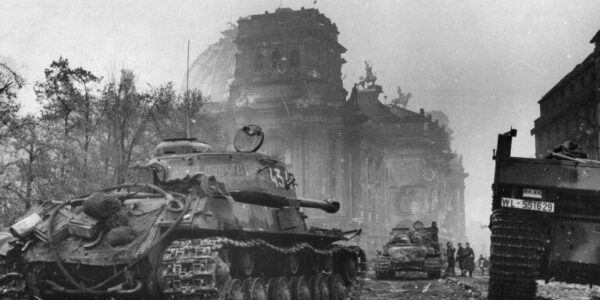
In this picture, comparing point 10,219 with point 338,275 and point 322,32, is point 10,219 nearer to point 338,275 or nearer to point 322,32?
point 338,275

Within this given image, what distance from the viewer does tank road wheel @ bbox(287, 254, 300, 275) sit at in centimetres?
1170

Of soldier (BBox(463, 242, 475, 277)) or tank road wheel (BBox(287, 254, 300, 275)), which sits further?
soldier (BBox(463, 242, 475, 277))

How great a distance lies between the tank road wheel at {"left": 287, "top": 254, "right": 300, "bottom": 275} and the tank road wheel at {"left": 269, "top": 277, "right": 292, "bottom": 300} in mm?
265

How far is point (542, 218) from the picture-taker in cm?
1116

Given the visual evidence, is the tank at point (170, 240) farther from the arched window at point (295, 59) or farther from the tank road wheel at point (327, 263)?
the arched window at point (295, 59)

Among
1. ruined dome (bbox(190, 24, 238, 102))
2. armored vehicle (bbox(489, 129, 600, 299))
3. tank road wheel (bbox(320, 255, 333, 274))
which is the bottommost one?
tank road wheel (bbox(320, 255, 333, 274))

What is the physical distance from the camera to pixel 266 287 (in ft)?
35.7

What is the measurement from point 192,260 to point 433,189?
200 feet

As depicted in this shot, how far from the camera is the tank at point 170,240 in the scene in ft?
29.0

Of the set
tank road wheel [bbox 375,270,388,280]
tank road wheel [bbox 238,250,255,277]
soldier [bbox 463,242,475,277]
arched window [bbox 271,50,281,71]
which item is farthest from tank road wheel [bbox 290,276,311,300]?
arched window [bbox 271,50,281,71]

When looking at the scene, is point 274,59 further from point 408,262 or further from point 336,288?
point 336,288

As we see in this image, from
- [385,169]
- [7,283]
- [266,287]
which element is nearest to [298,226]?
[266,287]

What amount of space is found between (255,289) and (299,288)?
1630 millimetres

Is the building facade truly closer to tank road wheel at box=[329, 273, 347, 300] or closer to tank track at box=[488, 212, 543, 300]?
tank road wheel at box=[329, 273, 347, 300]
